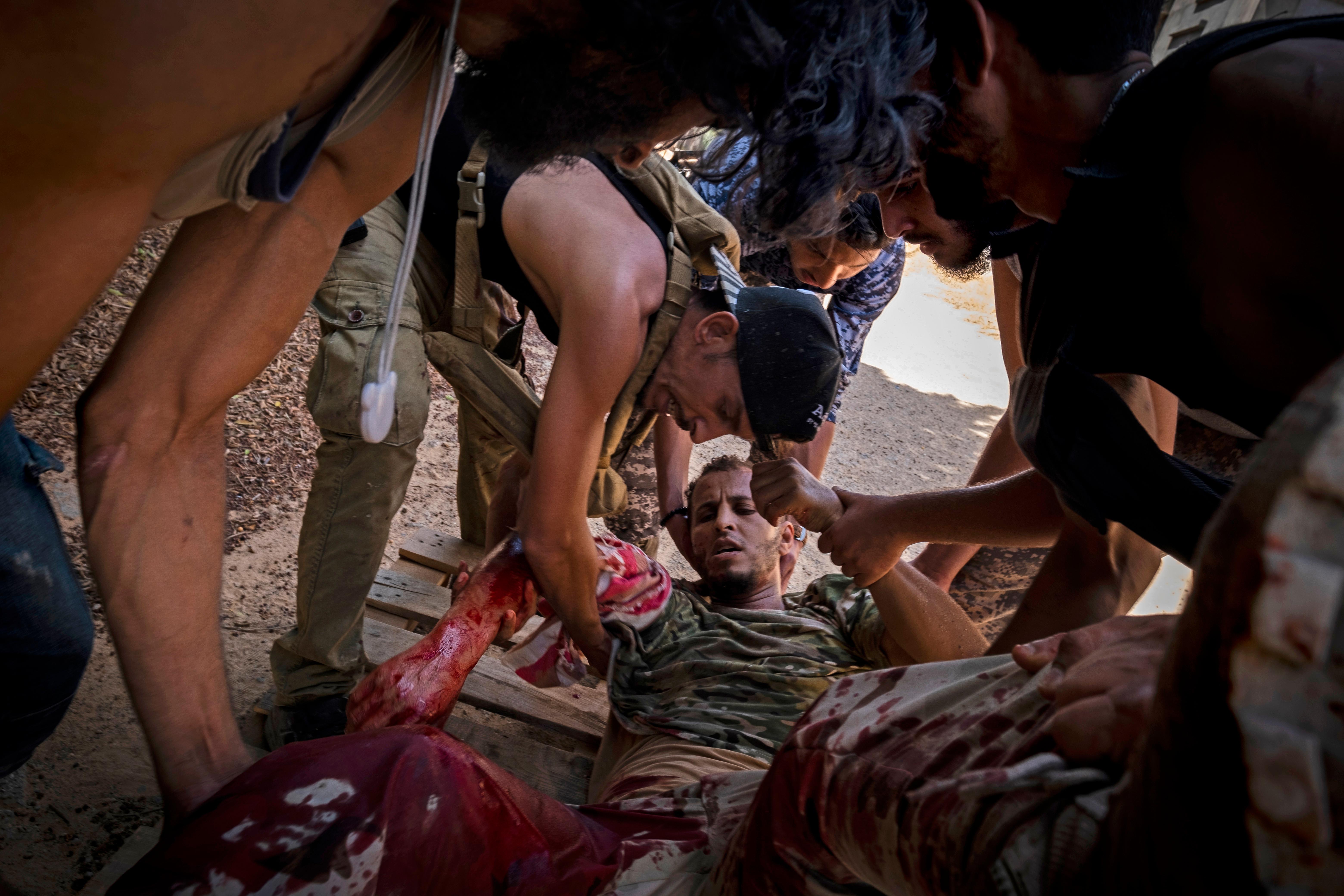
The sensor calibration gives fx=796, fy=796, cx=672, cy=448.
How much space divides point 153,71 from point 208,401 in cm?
63

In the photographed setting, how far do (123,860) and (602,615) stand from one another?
1.32m

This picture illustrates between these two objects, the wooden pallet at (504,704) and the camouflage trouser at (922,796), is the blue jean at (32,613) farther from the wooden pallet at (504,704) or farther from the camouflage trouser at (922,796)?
the camouflage trouser at (922,796)

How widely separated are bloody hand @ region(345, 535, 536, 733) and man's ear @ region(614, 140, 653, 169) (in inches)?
44.3

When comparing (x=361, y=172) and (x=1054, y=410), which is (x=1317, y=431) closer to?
(x=1054, y=410)

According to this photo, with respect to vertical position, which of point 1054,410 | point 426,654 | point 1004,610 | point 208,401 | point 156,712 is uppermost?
point 208,401

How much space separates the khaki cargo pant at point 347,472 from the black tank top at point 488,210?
0.22 meters

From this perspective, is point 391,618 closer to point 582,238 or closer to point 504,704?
point 504,704

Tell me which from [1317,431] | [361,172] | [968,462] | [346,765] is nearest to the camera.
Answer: [1317,431]

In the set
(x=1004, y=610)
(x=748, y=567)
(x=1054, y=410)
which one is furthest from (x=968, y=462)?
(x=1054, y=410)

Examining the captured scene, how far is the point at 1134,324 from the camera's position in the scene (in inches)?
50.2

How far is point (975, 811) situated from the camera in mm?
775

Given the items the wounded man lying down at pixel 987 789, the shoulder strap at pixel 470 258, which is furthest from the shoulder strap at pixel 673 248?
the wounded man lying down at pixel 987 789

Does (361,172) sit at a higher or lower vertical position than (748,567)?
higher

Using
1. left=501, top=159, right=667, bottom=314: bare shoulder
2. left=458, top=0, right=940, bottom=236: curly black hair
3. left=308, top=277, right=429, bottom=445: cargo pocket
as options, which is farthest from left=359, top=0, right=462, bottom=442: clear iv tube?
left=308, top=277, right=429, bottom=445: cargo pocket
